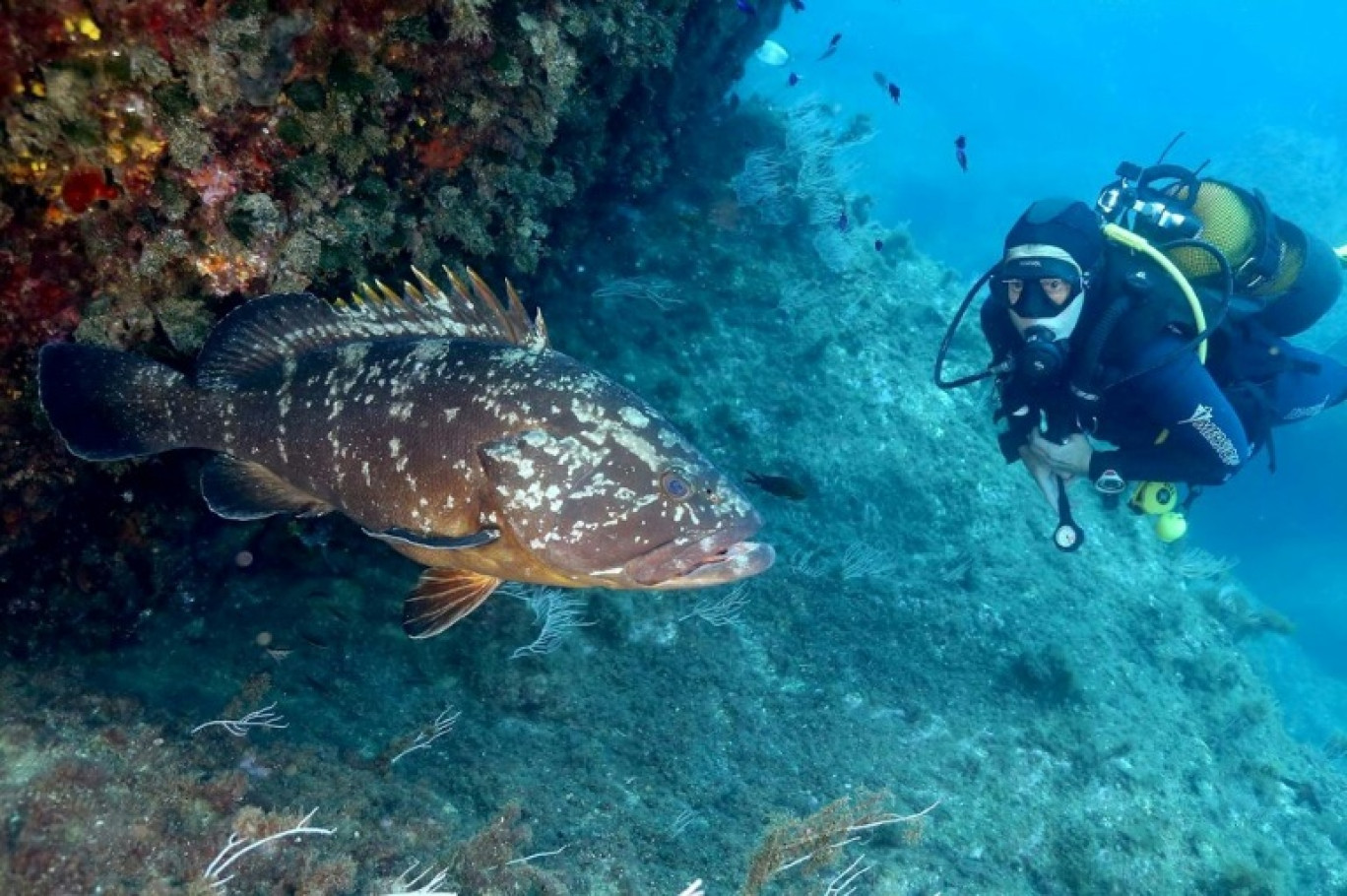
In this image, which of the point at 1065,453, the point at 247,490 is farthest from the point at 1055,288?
the point at 247,490

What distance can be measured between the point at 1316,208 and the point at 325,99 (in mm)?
36200

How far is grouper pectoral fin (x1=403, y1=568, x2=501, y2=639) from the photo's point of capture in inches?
127

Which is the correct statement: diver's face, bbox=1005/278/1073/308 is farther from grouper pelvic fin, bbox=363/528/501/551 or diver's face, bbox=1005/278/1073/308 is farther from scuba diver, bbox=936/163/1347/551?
grouper pelvic fin, bbox=363/528/501/551

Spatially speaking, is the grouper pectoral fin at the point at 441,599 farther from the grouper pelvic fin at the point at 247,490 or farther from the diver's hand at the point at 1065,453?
the diver's hand at the point at 1065,453

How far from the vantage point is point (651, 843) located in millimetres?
3846

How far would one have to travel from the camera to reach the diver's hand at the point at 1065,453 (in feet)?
20.6

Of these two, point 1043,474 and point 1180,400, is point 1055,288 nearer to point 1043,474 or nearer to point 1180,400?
point 1180,400

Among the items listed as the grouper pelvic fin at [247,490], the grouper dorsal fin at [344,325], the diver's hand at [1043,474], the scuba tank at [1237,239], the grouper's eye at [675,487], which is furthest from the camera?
the diver's hand at [1043,474]

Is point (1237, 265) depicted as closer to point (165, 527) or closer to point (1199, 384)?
point (1199, 384)

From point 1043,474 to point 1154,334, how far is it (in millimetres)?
1618

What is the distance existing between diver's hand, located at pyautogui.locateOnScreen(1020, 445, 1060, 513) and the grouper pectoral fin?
5.19 metres

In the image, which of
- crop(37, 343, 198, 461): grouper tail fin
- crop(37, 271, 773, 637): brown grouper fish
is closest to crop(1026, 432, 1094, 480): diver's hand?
crop(37, 271, 773, 637): brown grouper fish

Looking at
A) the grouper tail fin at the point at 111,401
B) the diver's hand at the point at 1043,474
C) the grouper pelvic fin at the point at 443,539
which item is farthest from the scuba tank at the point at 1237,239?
the grouper tail fin at the point at 111,401

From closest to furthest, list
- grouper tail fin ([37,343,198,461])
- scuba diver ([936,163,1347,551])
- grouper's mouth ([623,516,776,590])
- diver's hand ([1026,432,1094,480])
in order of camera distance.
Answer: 1. grouper's mouth ([623,516,776,590])
2. grouper tail fin ([37,343,198,461])
3. scuba diver ([936,163,1347,551])
4. diver's hand ([1026,432,1094,480])
